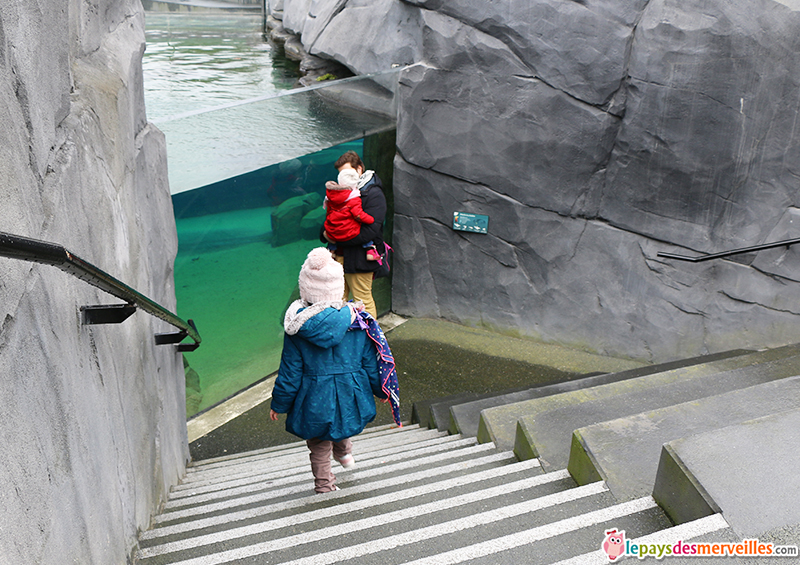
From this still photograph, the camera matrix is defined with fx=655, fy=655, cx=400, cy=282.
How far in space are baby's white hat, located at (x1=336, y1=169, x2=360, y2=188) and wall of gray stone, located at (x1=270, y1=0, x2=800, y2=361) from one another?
1344mm

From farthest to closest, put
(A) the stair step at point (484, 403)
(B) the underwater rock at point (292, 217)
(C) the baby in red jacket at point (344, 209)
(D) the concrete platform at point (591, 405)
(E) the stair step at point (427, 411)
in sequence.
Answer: (B) the underwater rock at point (292, 217) < (C) the baby in red jacket at point (344, 209) < (E) the stair step at point (427, 411) < (A) the stair step at point (484, 403) < (D) the concrete platform at point (591, 405)

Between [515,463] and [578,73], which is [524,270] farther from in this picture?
[515,463]

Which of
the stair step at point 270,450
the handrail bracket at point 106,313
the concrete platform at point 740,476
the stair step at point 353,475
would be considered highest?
the handrail bracket at point 106,313

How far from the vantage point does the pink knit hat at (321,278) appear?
286cm

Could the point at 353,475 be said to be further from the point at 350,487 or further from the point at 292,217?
the point at 292,217

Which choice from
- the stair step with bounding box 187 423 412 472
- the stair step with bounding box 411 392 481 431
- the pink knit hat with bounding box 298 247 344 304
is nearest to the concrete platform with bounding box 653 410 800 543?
the pink knit hat with bounding box 298 247 344 304

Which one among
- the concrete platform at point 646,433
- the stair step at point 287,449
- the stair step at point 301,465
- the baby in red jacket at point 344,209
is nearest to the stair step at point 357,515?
the concrete platform at point 646,433

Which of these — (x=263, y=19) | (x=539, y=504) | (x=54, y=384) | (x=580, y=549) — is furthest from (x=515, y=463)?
(x=263, y=19)

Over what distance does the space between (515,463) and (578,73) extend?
12.3ft

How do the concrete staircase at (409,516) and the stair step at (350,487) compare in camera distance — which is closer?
the concrete staircase at (409,516)

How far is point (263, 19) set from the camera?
47.1 ft

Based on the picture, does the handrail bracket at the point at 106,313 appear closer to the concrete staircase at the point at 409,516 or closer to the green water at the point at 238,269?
the concrete staircase at the point at 409,516

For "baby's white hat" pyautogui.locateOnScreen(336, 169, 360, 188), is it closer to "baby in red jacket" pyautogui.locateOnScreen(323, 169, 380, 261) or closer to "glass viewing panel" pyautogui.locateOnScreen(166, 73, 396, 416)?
"baby in red jacket" pyautogui.locateOnScreen(323, 169, 380, 261)

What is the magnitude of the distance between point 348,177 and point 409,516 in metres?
3.22
